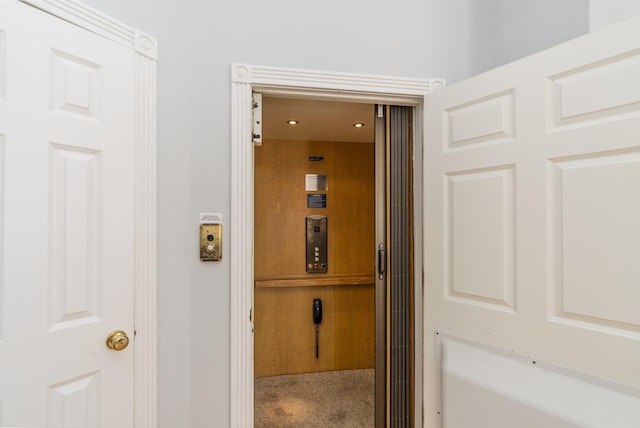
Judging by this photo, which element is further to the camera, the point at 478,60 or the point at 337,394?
the point at 337,394

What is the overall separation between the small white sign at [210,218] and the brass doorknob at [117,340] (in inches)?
19.5

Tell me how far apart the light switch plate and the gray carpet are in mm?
1686

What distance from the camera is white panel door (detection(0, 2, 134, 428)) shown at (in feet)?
3.21

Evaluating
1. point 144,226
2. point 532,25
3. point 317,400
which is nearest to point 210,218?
point 144,226

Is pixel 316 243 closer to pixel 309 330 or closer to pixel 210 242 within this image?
pixel 309 330

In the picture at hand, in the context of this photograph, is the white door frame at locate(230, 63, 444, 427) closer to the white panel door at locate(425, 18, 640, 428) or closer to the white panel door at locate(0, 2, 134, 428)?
the white panel door at locate(0, 2, 134, 428)

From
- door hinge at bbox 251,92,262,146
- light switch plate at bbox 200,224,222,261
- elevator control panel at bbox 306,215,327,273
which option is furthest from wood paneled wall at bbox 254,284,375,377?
door hinge at bbox 251,92,262,146

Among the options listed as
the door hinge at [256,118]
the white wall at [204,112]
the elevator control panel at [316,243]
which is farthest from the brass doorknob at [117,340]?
the elevator control panel at [316,243]

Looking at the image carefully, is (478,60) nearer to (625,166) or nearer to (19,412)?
(625,166)

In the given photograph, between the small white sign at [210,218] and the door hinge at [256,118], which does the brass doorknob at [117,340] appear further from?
the door hinge at [256,118]

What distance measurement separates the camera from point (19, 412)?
0.99 m

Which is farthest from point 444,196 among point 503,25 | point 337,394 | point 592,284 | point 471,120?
point 337,394

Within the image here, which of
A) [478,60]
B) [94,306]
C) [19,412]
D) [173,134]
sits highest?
[478,60]

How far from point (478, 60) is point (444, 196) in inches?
30.2
